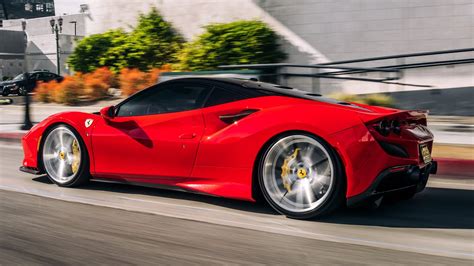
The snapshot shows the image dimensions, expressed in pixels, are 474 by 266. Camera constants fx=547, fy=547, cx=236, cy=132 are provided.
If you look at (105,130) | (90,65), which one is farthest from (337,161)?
(90,65)

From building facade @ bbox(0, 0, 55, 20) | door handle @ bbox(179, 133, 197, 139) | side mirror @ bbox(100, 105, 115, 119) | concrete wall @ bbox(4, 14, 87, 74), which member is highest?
building facade @ bbox(0, 0, 55, 20)

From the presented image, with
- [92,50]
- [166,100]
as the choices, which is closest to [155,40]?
[92,50]

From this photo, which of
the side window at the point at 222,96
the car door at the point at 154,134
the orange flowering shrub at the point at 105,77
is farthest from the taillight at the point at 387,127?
the orange flowering shrub at the point at 105,77

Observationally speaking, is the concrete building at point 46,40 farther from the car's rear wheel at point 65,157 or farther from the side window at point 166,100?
the side window at point 166,100

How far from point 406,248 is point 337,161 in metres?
0.85

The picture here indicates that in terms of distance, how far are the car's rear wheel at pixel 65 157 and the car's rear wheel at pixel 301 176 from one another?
2097mm

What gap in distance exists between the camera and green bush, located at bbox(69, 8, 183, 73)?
1888 cm

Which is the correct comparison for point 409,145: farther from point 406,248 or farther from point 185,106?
point 185,106

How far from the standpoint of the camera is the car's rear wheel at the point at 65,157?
5.70 m

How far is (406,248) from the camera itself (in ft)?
12.6

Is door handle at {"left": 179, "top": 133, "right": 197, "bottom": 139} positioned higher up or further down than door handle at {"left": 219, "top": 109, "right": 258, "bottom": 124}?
further down

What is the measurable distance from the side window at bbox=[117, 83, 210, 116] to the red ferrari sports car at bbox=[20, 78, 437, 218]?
0.01m

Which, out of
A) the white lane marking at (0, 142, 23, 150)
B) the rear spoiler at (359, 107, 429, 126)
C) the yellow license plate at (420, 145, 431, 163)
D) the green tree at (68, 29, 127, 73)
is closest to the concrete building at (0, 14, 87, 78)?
the green tree at (68, 29, 127, 73)

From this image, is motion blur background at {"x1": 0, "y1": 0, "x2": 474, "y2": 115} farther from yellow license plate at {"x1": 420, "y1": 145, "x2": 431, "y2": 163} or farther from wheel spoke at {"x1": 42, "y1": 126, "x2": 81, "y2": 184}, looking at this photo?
yellow license plate at {"x1": 420, "y1": 145, "x2": 431, "y2": 163}
